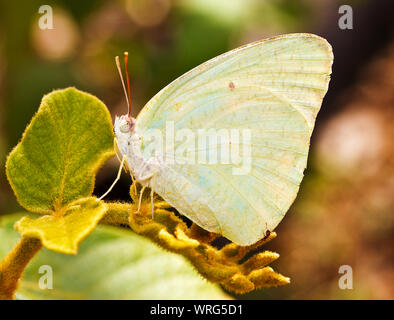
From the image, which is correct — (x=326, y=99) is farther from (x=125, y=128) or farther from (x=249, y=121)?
(x=125, y=128)

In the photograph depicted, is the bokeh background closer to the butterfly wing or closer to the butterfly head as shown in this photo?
the butterfly wing

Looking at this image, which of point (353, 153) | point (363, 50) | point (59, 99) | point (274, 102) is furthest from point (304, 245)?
point (59, 99)

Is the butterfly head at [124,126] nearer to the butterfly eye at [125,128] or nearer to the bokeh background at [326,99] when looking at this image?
the butterfly eye at [125,128]

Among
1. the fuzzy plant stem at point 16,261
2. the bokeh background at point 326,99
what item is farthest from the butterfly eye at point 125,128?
the bokeh background at point 326,99

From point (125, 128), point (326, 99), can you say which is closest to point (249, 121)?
point (125, 128)

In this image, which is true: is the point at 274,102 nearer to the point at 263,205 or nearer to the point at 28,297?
the point at 263,205

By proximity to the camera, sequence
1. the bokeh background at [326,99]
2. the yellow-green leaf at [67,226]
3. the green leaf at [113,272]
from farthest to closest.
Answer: the bokeh background at [326,99]
the green leaf at [113,272]
the yellow-green leaf at [67,226]
